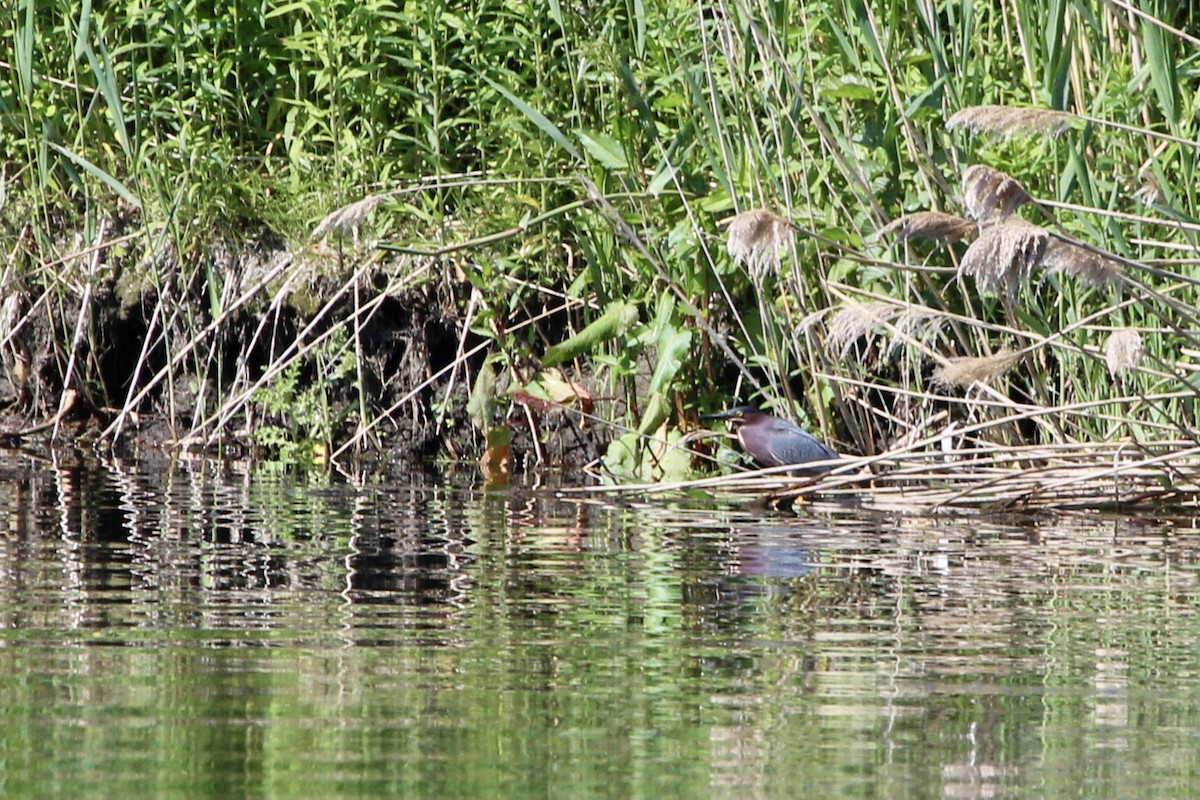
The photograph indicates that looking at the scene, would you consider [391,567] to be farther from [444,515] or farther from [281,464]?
[281,464]

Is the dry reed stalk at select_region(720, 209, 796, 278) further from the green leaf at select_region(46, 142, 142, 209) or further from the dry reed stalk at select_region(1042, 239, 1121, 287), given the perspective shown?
the green leaf at select_region(46, 142, 142, 209)

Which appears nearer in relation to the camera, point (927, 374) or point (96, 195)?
point (927, 374)

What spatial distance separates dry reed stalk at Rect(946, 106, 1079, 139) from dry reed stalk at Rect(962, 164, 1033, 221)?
0.32 metres

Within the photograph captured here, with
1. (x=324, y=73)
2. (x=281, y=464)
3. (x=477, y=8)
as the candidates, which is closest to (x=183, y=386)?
(x=281, y=464)

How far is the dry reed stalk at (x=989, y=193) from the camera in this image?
3.38 m

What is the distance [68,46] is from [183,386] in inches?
53.1

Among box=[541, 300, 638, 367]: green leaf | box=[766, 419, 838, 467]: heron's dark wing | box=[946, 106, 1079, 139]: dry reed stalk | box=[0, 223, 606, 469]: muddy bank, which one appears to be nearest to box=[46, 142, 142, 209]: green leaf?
box=[0, 223, 606, 469]: muddy bank

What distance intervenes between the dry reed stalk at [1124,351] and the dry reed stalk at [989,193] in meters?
0.52

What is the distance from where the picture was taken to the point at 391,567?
3.75 meters

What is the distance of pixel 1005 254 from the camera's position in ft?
11.1

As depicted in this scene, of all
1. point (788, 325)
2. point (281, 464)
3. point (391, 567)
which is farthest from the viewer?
point (281, 464)

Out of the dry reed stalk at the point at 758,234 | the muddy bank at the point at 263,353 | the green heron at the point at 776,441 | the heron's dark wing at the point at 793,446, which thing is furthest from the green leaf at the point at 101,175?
the dry reed stalk at the point at 758,234

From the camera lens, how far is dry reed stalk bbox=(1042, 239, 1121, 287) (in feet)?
11.8

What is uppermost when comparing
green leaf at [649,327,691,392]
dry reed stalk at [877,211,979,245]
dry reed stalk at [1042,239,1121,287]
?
dry reed stalk at [877,211,979,245]
